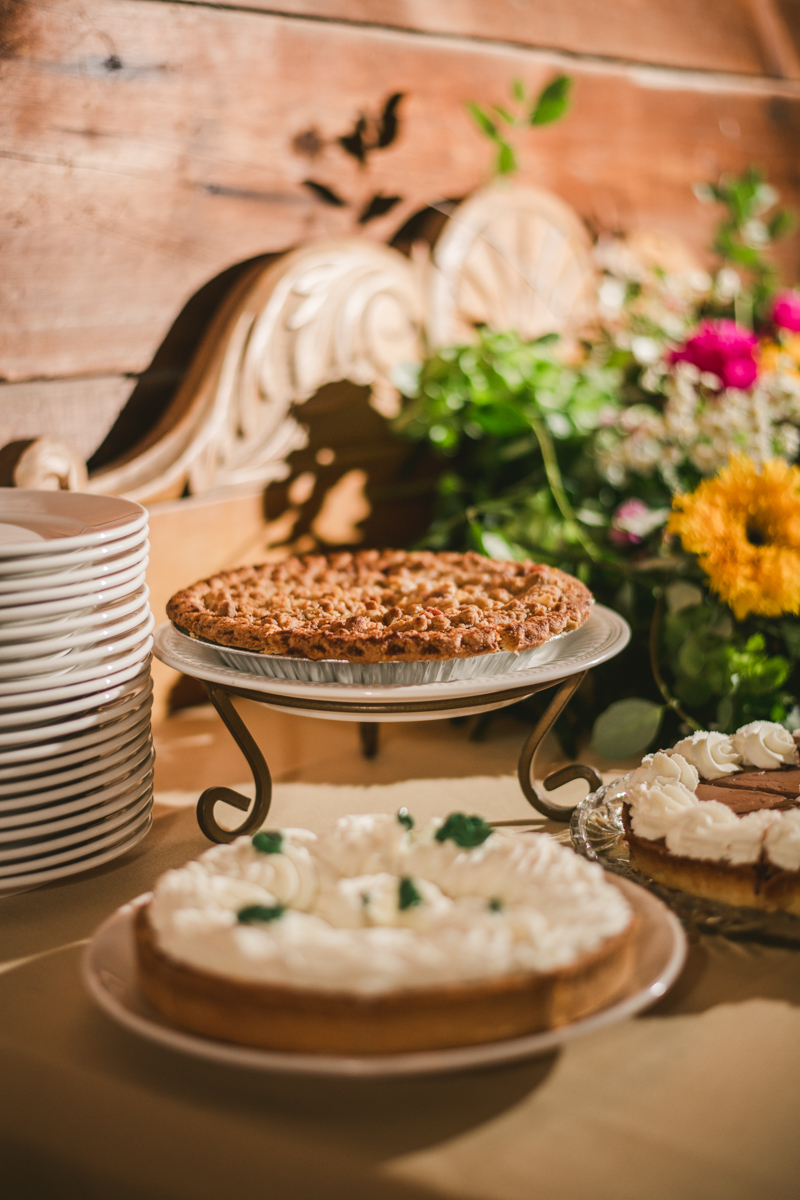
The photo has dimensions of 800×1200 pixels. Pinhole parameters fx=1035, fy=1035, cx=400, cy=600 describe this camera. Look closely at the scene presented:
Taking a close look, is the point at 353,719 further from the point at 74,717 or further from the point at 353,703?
the point at 74,717

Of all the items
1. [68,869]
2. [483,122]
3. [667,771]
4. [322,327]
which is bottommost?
[68,869]

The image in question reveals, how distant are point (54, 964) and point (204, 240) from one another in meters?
0.96

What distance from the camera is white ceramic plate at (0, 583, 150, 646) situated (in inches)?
31.6

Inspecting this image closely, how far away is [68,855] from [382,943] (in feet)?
1.26

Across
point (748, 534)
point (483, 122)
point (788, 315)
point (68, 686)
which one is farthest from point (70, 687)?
point (788, 315)

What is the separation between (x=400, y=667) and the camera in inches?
→ 34.5

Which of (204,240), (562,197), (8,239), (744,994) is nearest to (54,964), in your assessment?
(744,994)

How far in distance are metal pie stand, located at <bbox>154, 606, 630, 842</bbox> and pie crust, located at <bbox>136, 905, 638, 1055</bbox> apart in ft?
0.98

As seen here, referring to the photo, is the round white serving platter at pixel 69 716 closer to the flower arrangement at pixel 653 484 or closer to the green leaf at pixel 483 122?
the flower arrangement at pixel 653 484

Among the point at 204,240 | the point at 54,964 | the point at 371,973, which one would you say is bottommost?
the point at 54,964

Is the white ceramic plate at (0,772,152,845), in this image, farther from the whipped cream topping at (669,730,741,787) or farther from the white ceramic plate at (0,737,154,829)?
the whipped cream topping at (669,730,741,787)

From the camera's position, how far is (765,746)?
3.06ft

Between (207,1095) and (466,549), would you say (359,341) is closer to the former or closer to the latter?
(466,549)

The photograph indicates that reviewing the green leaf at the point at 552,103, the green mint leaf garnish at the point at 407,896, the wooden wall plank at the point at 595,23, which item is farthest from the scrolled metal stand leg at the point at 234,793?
the green leaf at the point at 552,103
